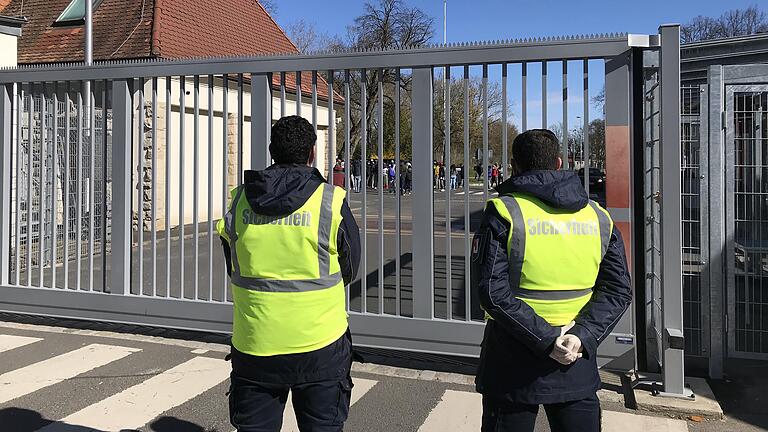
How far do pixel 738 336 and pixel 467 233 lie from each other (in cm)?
273

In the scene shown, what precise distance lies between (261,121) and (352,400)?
2.62 m

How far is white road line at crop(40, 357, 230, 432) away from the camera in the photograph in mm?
4535

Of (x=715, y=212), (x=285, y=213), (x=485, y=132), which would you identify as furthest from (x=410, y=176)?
(x=285, y=213)

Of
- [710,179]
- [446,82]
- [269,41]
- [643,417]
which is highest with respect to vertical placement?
[269,41]

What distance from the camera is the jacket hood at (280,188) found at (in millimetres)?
2883

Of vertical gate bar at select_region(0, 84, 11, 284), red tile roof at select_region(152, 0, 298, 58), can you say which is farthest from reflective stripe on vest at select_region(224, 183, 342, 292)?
red tile roof at select_region(152, 0, 298, 58)

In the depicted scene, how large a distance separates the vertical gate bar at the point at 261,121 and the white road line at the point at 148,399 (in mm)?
1824

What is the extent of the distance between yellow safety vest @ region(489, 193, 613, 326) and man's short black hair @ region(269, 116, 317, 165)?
87 centimetres

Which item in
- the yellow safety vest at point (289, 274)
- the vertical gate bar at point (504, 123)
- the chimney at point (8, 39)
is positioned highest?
the chimney at point (8, 39)

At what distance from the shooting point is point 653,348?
217 inches

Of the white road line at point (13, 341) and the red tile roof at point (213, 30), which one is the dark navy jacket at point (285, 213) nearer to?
the white road line at point (13, 341)

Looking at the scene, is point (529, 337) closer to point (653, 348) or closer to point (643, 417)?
point (643, 417)

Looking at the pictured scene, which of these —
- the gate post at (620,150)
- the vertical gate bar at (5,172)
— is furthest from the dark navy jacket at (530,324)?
the vertical gate bar at (5,172)

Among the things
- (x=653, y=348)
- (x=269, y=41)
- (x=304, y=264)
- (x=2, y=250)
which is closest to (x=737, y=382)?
(x=653, y=348)
